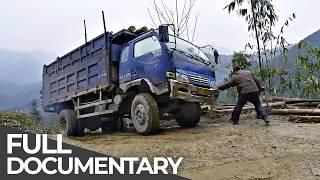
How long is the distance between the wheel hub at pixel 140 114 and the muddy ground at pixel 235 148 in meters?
0.35

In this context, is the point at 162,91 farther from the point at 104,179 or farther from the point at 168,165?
the point at 104,179

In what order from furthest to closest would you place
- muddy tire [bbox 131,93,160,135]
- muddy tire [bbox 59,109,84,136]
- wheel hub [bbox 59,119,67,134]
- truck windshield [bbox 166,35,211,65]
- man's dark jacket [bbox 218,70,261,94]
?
wheel hub [bbox 59,119,67,134]
muddy tire [bbox 59,109,84,136]
man's dark jacket [bbox 218,70,261,94]
truck windshield [bbox 166,35,211,65]
muddy tire [bbox 131,93,160,135]

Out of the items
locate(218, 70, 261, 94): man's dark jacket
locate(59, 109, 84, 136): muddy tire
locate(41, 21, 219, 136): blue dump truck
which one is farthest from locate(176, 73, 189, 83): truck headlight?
locate(59, 109, 84, 136): muddy tire

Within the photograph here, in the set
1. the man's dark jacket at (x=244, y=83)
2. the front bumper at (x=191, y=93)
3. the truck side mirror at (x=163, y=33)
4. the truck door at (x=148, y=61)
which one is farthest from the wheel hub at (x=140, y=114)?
the man's dark jacket at (x=244, y=83)

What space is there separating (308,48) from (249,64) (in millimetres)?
2722

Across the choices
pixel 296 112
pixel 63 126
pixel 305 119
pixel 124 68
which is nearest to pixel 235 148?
pixel 124 68

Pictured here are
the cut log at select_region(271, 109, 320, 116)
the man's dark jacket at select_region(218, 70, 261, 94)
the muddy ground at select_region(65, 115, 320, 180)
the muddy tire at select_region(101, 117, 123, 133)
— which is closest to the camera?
the muddy ground at select_region(65, 115, 320, 180)

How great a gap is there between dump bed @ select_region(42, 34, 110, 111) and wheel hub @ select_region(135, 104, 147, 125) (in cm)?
126

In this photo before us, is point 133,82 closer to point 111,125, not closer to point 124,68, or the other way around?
point 124,68

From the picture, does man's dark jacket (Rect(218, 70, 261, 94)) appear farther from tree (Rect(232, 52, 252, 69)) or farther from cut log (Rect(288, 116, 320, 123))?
tree (Rect(232, 52, 252, 69))

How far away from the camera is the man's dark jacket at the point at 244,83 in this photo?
9.73m

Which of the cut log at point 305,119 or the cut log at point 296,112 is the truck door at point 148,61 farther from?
the cut log at point 296,112

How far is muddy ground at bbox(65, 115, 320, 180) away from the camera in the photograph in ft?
18.5

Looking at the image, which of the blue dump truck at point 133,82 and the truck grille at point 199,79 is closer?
the blue dump truck at point 133,82
